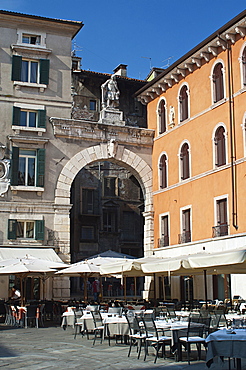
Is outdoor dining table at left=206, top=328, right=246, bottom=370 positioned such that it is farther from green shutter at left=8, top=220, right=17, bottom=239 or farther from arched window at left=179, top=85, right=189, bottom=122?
arched window at left=179, top=85, right=189, bottom=122

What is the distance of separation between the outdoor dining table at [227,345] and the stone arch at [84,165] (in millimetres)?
17505

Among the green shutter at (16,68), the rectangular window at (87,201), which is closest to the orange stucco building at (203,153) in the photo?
the green shutter at (16,68)

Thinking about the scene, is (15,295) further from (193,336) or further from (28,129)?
(193,336)

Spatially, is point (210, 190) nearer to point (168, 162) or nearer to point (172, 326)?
point (168, 162)

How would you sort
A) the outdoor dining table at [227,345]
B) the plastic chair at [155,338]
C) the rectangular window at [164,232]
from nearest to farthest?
the outdoor dining table at [227,345]
the plastic chair at [155,338]
the rectangular window at [164,232]

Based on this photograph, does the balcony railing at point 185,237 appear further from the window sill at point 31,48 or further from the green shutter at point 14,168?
the window sill at point 31,48

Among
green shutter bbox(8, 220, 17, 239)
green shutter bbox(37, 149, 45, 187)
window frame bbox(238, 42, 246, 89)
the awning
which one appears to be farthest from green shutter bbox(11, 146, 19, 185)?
window frame bbox(238, 42, 246, 89)

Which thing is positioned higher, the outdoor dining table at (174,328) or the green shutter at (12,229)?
the green shutter at (12,229)

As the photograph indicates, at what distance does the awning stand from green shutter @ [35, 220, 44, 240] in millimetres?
699

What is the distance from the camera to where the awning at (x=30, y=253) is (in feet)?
79.8

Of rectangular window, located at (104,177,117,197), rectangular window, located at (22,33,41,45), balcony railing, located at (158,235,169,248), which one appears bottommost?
balcony railing, located at (158,235,169,248)

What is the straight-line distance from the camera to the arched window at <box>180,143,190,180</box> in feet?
85.3

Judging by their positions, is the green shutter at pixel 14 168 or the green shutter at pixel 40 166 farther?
the green shutter at pixel 40 166

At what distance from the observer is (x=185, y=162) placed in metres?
26.2
